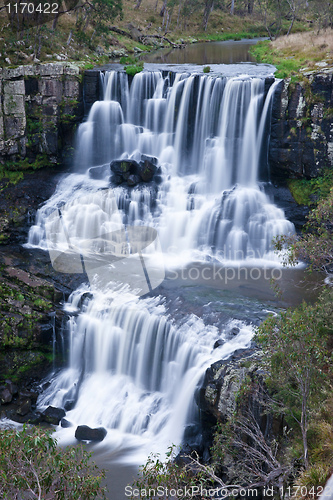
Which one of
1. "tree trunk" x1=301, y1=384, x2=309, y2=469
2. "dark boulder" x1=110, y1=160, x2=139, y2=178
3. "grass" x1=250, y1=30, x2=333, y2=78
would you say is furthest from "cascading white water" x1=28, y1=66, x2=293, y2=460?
"tree trunk" x1=301, y1=384, x2=309, y2=469

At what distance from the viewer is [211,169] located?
92.9 feet

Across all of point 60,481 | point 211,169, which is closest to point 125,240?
point 211,169

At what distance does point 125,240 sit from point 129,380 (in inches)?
357

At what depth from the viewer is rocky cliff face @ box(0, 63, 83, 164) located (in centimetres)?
2886

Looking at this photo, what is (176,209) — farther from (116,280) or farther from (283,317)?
(283,317)

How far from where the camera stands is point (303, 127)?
26.7 meters

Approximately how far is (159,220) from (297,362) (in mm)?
16128

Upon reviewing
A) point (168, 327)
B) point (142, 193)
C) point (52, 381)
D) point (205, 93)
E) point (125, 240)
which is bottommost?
point (52, 381)

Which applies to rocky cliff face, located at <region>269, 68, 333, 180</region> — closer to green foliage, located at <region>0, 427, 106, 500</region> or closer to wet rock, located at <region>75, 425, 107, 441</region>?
wet rock, located at <region>75, 425, 107, 441</region>

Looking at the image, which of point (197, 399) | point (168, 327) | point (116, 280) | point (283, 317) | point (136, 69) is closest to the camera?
point (283, 317)

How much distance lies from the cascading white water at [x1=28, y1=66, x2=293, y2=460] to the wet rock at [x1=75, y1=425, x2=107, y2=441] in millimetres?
485

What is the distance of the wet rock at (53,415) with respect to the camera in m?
18.0

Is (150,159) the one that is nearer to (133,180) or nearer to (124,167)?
(124,167)

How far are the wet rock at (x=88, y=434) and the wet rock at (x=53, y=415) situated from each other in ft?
3.59
